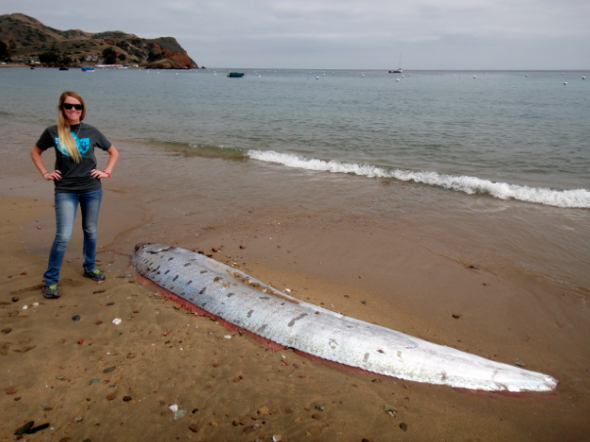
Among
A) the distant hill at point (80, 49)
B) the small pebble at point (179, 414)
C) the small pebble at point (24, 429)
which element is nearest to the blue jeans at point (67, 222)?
the small pebble at point (24, 429)

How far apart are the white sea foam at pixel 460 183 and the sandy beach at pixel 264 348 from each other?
414 centimetres

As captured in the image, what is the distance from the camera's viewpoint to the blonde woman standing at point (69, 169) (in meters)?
3.87

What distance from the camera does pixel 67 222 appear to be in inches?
161

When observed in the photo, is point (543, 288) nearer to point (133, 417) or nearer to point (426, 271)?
point (426, 271)

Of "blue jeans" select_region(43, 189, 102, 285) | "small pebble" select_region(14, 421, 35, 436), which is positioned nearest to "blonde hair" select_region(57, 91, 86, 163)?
"blue jeans" select_region(43, 189, 102, 285)

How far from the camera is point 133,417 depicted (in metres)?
2.78

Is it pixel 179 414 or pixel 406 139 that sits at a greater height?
pixel 406 139

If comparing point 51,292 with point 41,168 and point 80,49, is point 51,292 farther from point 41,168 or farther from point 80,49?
point 80,49

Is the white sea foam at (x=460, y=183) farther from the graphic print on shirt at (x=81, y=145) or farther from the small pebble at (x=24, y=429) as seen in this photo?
the small pebble at (x=24, y=429)

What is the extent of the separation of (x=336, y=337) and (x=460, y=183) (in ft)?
25.0

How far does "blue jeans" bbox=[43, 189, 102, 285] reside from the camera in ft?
13.3

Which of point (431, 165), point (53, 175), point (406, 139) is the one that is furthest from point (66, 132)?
point (406, 139)

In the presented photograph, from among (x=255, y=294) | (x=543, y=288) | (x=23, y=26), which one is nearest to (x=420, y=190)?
(x=543, y=288)

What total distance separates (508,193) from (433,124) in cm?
1260
